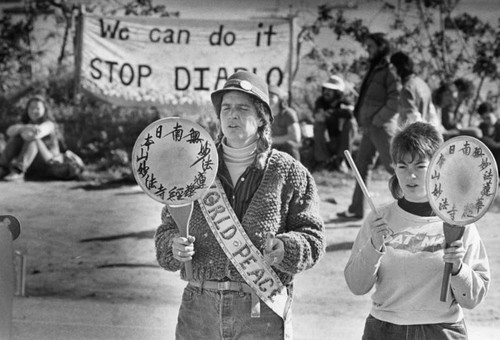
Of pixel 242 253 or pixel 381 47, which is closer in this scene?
pixel 242 253

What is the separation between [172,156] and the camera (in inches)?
127

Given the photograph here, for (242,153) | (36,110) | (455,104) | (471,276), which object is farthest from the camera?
(36,110)

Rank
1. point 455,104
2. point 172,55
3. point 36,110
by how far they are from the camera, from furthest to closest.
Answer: point 36,110 < point 172,55 < point 455,104

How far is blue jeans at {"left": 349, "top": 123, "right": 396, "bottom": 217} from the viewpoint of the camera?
604 cm

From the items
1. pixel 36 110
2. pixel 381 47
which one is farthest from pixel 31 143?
pixel 381 47

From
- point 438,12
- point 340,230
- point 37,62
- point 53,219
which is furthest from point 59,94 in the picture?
point 438,12

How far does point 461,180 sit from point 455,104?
2956 mm

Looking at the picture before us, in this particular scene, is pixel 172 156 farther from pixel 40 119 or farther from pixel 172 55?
pixel 40 119

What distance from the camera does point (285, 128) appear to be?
20.0ft

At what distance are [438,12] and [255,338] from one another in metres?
3.22

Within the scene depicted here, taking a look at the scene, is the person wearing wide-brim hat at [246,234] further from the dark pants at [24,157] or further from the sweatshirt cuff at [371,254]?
the dark pants at [24,157]

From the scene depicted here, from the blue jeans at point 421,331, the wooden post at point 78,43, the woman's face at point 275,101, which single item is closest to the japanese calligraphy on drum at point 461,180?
the blue jeans at point 421,331

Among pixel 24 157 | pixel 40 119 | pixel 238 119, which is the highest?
pixel 238 119

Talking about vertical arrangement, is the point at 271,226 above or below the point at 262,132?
below
